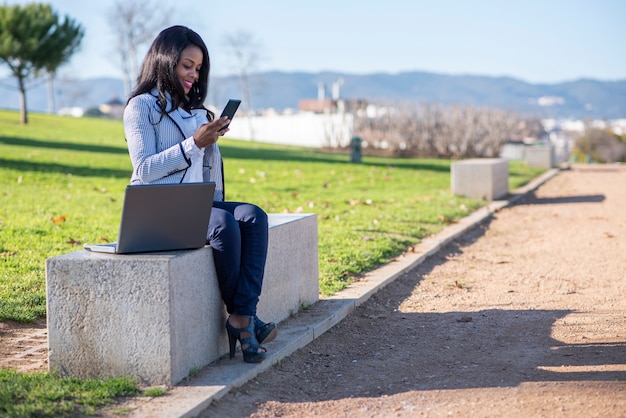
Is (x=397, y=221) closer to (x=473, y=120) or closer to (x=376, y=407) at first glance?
(x=376, y=407)

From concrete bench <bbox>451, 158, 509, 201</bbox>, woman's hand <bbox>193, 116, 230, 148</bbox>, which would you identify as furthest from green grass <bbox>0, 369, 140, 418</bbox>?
concrete bench <bbox>451, 158, 509, 201</bbox>

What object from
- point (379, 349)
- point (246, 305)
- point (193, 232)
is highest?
point (193, 232)

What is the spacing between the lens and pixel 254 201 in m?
13.1

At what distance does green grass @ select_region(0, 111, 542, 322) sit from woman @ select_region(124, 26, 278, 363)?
1744 mm

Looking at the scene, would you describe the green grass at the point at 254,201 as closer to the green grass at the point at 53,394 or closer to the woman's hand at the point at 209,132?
the green grass at the point at 53,394

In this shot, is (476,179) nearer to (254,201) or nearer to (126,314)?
(254,201)

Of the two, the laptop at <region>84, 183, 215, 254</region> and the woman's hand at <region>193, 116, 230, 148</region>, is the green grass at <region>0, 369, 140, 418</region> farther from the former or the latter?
the woman's hand at <region>193, 116, 230, 148</region>

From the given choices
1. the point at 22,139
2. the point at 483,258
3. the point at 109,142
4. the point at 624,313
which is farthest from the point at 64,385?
the point at 109,142

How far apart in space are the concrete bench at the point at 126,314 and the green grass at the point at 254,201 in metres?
1.54

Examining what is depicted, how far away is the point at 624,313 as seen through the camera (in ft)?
20.3

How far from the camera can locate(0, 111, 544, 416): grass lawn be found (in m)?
6.01

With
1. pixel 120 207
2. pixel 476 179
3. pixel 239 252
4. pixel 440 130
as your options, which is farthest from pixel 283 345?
pixel 440 130

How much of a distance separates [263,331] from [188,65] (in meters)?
1.52

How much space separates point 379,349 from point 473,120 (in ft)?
86.7
